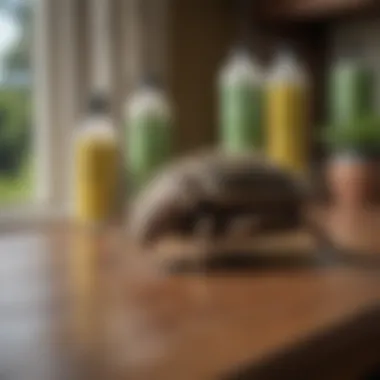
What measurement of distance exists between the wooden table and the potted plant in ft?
2.23

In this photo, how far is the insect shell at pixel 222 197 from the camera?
2.89ft

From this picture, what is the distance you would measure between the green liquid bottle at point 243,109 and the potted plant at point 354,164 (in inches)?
5.3

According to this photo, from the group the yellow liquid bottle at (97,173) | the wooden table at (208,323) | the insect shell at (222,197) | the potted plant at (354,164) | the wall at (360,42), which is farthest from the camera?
the wall at (360,42)

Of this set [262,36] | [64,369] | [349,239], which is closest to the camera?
[64,369]

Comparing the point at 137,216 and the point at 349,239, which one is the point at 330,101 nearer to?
the point at 349,239

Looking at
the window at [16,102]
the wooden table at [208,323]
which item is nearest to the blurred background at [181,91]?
the window at [16,102]

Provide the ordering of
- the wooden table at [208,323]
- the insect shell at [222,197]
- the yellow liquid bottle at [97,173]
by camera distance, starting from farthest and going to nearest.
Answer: the yellow liquid bottle at [97,173], the insect shell at [222,197], the wooden table at [208,323]

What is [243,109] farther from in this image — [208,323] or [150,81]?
[208,323]

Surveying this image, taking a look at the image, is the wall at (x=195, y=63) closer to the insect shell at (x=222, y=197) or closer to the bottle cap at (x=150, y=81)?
the bottle cap at (x=150, y=81)

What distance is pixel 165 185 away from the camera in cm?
92

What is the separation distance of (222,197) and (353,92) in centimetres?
81

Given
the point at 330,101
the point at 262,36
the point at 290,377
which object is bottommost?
the point at 290,377

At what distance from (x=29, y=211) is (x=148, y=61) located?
1.04 feet

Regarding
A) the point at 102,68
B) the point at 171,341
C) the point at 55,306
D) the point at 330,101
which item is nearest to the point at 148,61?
the point at 102,68
